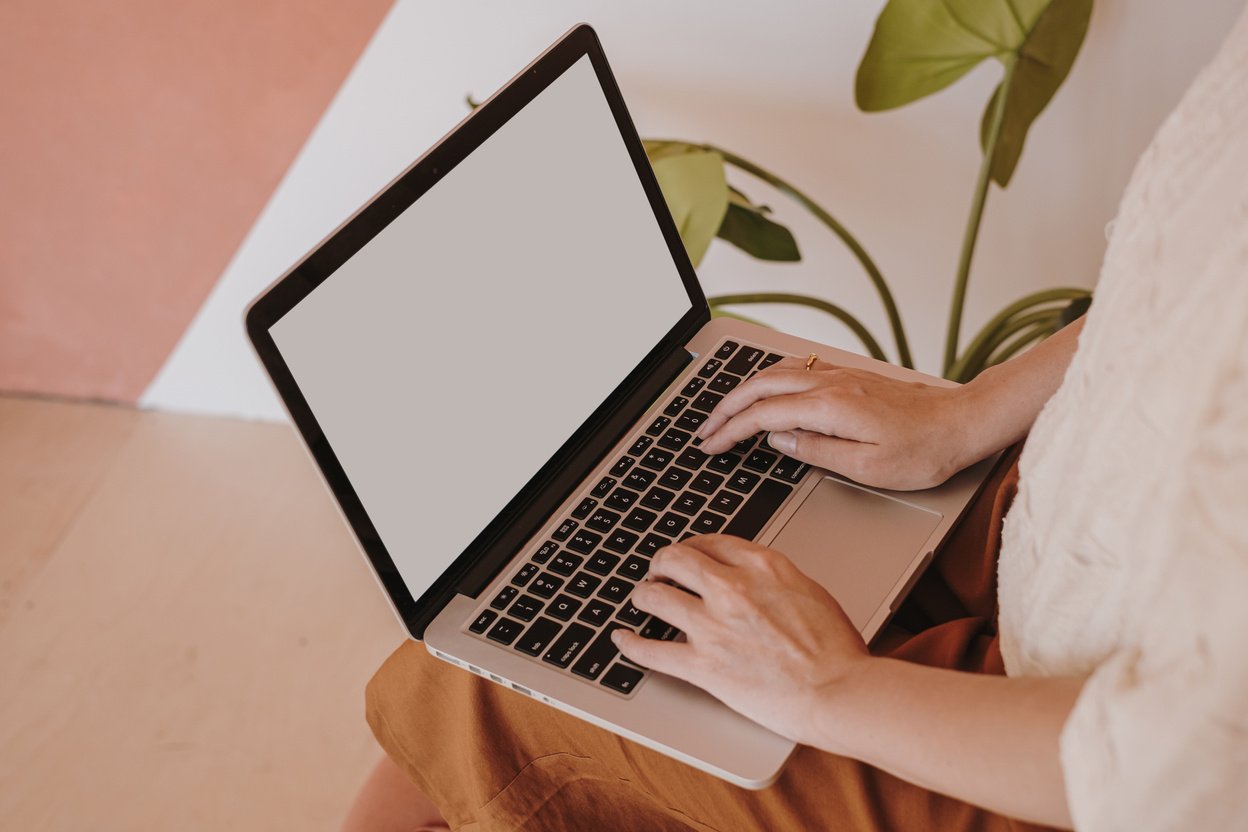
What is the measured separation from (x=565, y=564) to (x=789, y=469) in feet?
0.61

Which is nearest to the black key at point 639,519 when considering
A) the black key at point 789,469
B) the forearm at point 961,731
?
the black key at point 789,469

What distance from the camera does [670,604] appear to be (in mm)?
678

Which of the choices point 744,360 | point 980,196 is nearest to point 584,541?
point 744,360

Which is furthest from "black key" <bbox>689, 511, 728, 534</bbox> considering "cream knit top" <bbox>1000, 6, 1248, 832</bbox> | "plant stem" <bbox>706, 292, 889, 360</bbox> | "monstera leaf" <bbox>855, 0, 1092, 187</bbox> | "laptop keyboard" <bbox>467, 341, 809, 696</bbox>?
"monstera leaf" <bbox>855, 0, 1092, 187</bbox>

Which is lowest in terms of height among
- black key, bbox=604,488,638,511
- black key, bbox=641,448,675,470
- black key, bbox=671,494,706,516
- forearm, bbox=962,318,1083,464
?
black key, bbox=604,488,638,511

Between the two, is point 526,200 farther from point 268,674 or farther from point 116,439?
point 116,439

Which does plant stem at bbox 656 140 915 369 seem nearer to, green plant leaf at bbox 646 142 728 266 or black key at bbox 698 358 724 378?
green plant leaf at bbox 646 142 728 266

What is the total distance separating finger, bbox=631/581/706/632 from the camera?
0.67 m

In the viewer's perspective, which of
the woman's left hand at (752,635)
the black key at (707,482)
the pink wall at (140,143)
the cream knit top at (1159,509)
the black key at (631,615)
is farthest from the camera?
the pink wall at (140,143)

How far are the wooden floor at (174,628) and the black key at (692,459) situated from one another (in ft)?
2.47

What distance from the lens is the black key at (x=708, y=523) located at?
797 millimetres

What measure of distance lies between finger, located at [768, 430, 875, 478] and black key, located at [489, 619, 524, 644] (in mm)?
237

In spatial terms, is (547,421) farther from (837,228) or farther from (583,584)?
(837,228)

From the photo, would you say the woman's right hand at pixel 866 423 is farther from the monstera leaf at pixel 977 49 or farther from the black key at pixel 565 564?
the monstera leaf at pixel 977 49
